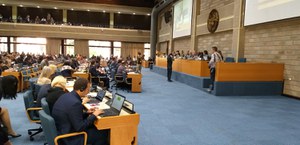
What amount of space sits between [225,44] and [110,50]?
600 inches

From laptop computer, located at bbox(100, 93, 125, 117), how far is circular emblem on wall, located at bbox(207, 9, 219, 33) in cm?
980

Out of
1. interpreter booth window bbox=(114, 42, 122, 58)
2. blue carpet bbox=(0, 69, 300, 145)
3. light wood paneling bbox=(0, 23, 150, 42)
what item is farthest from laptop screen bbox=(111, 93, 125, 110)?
interpreter booth window bbox=(114, 42, 122, 58)

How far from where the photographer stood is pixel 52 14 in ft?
73.6

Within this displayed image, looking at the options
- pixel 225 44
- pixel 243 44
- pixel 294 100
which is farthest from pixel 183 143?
pixel 225 44

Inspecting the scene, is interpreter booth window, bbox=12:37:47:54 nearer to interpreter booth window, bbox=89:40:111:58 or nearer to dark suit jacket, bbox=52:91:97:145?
interpreter booth window, bbox=89:40:111:58

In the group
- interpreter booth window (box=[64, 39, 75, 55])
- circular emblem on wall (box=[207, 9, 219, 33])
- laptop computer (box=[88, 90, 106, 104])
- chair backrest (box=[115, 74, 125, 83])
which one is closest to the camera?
laptop computer (box=[88, 90, 106, 104])

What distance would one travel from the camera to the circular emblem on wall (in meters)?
11.8

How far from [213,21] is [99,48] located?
14.5 m

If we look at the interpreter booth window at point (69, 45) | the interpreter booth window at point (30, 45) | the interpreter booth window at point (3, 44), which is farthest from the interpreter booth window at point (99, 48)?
the interpreter booth window at point (3, 44)

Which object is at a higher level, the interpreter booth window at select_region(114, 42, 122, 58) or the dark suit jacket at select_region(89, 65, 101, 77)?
the interpreter booth window at select_region(114, 42, 122, 58)

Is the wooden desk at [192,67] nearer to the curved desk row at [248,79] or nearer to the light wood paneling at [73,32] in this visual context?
the curved desk row at [248,79]

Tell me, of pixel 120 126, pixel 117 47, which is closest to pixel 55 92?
pixel 120 126

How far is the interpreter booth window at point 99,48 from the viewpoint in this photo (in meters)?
23.4

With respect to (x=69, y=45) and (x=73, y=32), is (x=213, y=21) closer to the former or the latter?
(x=73, y=32)
